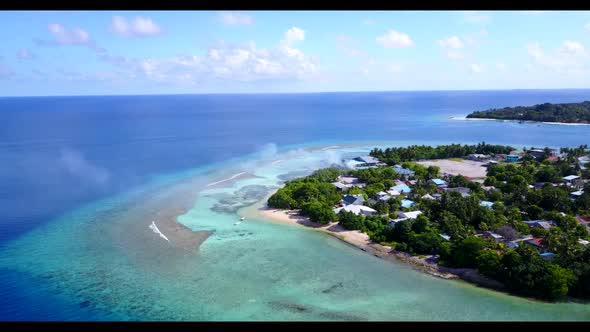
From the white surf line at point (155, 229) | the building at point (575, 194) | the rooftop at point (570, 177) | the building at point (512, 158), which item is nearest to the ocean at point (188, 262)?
the white surf line at point (155, 229)

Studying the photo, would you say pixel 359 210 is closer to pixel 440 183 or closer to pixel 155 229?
pixel 440 183

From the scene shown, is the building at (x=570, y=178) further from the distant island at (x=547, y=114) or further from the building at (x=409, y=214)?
the distant island at (x=547, y=114)

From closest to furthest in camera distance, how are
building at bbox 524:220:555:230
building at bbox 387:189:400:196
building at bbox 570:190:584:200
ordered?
1. building at bbox 524:220:555:230
2. building at bbox 570:190:584:200
3. building at bbox 387:189:400:196

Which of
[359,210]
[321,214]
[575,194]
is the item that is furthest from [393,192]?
[575,194]

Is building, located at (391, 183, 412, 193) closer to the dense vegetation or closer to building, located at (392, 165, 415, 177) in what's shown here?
building, located at (392, 165, 415, 177)

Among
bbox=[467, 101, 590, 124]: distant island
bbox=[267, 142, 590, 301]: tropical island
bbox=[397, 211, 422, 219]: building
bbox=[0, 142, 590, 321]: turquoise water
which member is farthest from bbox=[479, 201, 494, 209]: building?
bbox=[467, 101, 590, 124]: distant island
